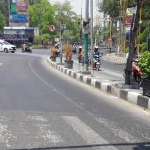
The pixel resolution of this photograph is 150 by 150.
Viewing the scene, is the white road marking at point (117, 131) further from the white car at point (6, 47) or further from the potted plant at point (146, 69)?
the white car at point (6, 47)

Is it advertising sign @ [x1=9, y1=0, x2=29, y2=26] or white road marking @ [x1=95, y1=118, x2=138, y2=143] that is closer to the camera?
white road marking @ [x1=95, y1=118, x2=138, y2=143]

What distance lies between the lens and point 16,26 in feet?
257

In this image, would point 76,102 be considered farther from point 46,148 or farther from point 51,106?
point 46,148

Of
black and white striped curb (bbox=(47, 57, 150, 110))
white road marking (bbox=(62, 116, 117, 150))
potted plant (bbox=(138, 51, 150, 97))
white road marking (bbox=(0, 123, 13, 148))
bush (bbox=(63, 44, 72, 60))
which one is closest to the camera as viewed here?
white road marking (bbox=(0, 123, 13, 148))

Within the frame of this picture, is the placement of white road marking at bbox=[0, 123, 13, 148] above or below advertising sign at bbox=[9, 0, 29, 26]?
below

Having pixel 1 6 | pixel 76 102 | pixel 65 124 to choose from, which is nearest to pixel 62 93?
pixel 76 102

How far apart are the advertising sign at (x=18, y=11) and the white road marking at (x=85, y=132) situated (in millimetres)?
66754

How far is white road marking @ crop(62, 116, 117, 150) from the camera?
6.05m

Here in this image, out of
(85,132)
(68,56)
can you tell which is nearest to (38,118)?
(85,132)

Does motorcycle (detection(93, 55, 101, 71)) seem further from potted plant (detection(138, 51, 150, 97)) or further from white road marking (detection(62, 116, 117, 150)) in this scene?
white road marking (detection(62, 116, 117, 150))

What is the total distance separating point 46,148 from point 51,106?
4009 mm

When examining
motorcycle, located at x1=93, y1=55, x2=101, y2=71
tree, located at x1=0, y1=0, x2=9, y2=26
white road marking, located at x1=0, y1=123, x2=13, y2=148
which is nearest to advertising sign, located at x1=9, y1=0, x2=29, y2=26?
tree, located at x1=0, y1=0, x2=9, y2=26

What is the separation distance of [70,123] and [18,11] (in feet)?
222

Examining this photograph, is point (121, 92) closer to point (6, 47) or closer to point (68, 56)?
point (68, 56)
